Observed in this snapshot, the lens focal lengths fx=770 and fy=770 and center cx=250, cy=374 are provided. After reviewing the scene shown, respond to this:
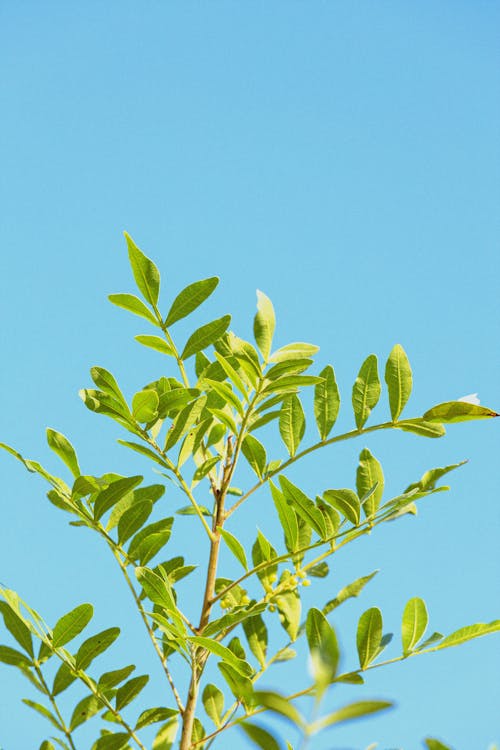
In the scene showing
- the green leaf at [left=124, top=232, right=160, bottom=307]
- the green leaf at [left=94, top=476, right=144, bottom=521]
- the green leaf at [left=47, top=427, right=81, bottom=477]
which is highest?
the green leaf at [left=124, top=232, right=160, bottom=307]

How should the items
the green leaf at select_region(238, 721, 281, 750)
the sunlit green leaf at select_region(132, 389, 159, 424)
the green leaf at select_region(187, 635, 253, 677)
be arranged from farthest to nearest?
the sunlit green leaf at select_region(132, 389, 159, 424)
the green leaf at select_region(187, 635, 253, 677)
the green leaf at select_region(238, 721, 281, 750)

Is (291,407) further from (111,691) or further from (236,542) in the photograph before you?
Result: (111,691)

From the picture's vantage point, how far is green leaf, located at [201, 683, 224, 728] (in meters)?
1.74

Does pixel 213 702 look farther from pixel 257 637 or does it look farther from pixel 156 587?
pixel 156 587

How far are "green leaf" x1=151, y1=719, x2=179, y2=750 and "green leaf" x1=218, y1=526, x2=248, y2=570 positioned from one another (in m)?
0.41

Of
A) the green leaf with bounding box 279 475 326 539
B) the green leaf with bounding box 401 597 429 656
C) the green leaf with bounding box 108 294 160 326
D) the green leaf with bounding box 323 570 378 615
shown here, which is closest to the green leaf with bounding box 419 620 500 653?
the green leaf with bounding box 401 597 429 656

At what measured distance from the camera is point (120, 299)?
1.67m

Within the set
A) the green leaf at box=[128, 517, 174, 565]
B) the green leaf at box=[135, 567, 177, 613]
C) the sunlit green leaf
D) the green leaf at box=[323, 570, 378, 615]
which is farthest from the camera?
the green leaf at box=[323, 570, 378, 615]

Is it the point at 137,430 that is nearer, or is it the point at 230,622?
the point at 230,622

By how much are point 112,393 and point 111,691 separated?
630 millimetres

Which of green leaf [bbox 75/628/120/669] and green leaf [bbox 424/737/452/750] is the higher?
green leaf [bbox 75/628/120/669]

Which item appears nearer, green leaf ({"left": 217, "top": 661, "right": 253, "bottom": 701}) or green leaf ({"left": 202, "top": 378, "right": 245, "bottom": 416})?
green leaf ({"left": 217, "top": 661, "right": 253, "bottom": 701})

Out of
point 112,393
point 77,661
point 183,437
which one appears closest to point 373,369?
point 183,437

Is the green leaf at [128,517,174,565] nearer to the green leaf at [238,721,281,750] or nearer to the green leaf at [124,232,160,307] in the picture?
the green leaf at [124,232,160,307]
